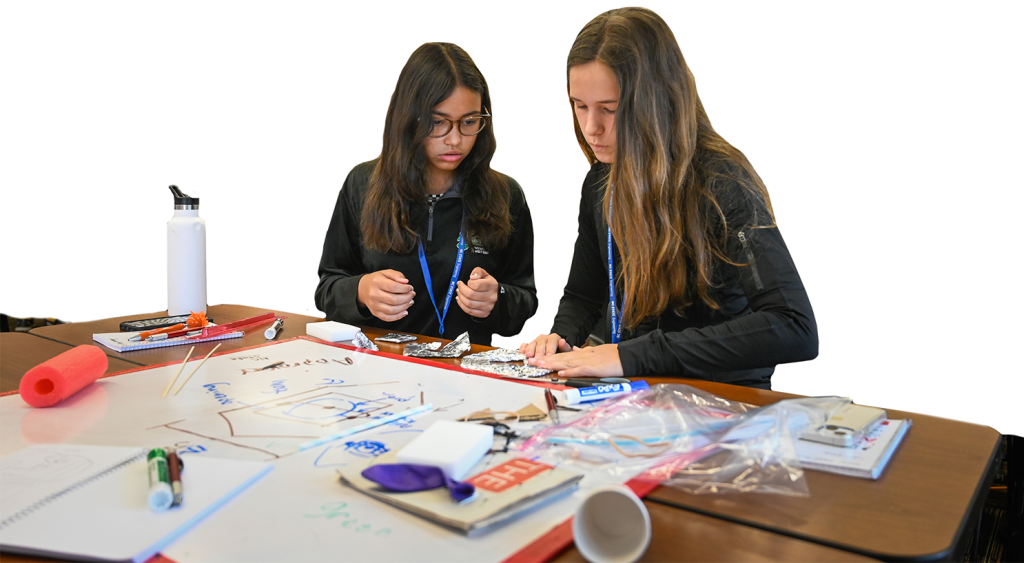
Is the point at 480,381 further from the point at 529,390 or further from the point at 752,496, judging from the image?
the point at 752,496

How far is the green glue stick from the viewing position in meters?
0.74

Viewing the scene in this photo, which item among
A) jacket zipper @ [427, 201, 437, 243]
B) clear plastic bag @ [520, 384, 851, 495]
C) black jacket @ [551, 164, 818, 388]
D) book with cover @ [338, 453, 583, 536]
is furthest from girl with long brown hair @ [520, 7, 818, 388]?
jacket zipper @ [427, 201, 437, 243]

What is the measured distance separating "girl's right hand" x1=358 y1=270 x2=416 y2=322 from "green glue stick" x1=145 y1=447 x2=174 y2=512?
3.45 ft

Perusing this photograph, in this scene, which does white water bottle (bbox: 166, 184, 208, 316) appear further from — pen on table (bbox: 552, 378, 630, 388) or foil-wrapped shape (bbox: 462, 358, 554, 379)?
pen on table (bbox: 552, 378, 630, 388)

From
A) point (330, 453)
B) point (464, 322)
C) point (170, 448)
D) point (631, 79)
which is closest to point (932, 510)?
point (330, 453)

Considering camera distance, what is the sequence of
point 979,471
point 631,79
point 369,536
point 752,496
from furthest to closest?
point 631,79 < point 979,471 < point 752,496 < point 369,536

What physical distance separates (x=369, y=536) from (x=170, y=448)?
16.1 inches

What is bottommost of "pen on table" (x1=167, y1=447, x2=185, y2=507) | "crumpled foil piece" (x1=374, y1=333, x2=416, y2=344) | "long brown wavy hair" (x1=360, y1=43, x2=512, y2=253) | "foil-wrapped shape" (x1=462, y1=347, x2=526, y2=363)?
"crumpled foil piece" (x1=374, y1=333, x2=416, y2=344)

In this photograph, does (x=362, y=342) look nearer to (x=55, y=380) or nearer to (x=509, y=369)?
(x=509, y=369)

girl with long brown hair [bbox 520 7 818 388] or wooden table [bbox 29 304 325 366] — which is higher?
girl with long brown hair [bbox 520 7 818 388]

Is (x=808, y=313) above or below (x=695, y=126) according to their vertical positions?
below

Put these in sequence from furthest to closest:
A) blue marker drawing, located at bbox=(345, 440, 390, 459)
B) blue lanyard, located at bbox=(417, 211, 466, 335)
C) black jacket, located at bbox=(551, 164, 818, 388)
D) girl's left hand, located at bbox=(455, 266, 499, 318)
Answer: blue lanyard, located at bbox=(417, 211, 466, 335) < girl's left hand, located at bbox=(455, 266, 499, 318) < black jacket, located at bbox=(551, 164, 818, 388) < blue marker drawing, located at bbox=(345, 440, 390, 459)

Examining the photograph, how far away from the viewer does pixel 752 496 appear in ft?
2.68

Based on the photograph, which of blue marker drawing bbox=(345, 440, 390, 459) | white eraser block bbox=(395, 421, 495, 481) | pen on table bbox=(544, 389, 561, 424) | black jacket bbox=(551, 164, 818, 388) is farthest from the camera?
black jacket bbox=(551, 164, 818, 388)
